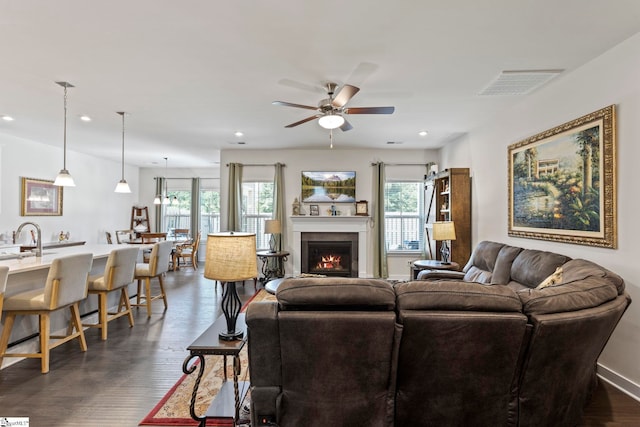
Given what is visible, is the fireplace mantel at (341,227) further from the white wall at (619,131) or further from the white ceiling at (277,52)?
the white wall at (619,131)

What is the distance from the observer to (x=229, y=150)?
22.4 ft

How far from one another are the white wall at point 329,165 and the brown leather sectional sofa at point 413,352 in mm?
5057

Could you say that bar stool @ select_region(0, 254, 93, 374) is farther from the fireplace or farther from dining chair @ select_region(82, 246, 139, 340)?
the fireplace

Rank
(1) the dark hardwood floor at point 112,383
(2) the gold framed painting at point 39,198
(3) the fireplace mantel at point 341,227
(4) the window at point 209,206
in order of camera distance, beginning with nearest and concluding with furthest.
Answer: (1) the dark hardwood floor at point 112,383 → (2) the gold framed painting at point 39,198 → (3) the fireplace mantel at point 341,227 → (4) the window at point 209,206

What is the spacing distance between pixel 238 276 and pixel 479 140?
4.44m

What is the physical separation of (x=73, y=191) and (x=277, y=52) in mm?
6546

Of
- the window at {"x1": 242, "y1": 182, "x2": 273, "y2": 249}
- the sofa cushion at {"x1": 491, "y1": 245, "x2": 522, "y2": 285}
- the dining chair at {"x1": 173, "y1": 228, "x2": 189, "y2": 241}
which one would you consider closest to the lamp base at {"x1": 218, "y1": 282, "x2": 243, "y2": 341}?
the sofa cushion at {"x1": 491, "y1": 245, "x2": 522, "y2": 285}

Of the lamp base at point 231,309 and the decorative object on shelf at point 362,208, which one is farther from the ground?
the decorative object on shelf at point 362,208

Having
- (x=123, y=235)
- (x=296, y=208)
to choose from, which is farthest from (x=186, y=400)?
(x=123, y=235)

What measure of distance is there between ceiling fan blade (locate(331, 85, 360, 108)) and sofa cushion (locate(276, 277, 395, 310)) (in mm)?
1860

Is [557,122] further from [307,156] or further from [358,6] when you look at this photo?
[307,156]

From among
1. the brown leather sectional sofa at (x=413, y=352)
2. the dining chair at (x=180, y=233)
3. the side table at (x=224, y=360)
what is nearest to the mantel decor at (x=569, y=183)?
the brown leather sectional sofa at (x=413, y=352)

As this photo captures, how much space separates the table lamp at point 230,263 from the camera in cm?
195

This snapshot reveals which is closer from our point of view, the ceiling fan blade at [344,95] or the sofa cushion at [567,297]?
the sofa cushion at [567,297]
